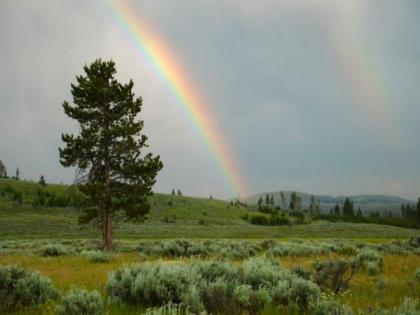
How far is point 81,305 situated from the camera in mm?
5484

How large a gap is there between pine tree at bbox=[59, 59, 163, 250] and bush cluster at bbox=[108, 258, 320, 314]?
19.4 meters

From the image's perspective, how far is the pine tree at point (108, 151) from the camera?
26.3m

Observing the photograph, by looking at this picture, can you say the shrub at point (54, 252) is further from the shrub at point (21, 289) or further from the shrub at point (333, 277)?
the shrub at point (333, 277)

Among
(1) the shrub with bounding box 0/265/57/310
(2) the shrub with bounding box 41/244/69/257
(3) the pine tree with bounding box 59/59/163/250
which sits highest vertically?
(3) the pine tree with bounding box 59/59/163/250

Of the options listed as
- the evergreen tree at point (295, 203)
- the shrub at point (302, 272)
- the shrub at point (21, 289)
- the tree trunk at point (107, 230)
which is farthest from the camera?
the evergreen tree at point (295, 203)

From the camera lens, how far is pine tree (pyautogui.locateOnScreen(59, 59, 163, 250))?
86.3 ft

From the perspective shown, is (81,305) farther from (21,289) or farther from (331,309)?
(331,309)

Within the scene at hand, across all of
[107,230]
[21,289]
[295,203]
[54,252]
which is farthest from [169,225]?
[295,203]

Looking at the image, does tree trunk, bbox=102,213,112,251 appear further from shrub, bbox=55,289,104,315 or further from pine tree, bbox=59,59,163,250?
shrub, bbox=55,289,104,315

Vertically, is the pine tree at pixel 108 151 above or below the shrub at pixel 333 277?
above

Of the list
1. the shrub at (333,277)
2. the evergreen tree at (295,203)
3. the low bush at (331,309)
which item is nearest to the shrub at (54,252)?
the shrub at (333,277)

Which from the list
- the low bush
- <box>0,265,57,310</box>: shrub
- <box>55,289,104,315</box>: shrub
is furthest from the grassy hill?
the low bush

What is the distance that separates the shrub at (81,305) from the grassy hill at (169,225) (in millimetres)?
26234

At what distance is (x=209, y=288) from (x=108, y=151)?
850 inches
